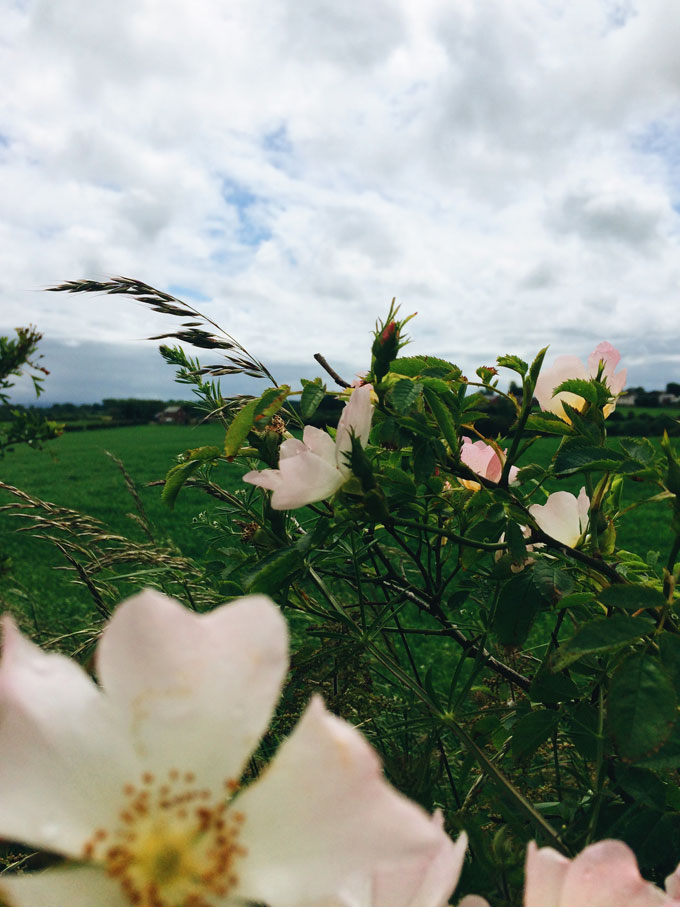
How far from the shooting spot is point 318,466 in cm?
53

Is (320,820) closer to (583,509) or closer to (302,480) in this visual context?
(302,480)

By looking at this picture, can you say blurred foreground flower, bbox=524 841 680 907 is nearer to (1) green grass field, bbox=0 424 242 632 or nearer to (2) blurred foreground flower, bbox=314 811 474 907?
(2) blurred foreground flower, bbox=314 811 474 907

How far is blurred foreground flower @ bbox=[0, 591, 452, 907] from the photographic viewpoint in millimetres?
217

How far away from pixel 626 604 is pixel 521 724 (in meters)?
0.17

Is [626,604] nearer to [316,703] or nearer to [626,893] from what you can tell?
[626,893]

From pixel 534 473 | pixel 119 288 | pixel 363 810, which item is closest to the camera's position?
pixel 363 810

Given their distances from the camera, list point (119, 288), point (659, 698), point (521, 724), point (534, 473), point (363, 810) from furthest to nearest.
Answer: point (119, 288) < point (534, 473) < point (521, 724) < point (659, 698) < point (363, 810)

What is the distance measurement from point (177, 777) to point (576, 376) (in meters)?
0.69

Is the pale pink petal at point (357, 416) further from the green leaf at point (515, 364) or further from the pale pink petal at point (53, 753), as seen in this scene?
the pale pink petal at point (53, 753)

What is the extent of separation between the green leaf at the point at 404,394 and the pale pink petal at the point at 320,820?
1.34 feet

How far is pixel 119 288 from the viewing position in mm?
951

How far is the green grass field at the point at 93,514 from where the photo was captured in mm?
3105

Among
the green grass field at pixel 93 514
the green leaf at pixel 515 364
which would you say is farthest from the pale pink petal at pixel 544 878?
the green grass field at pixel 93 514

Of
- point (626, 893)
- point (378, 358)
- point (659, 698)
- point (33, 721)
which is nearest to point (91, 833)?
point (33, 721)
